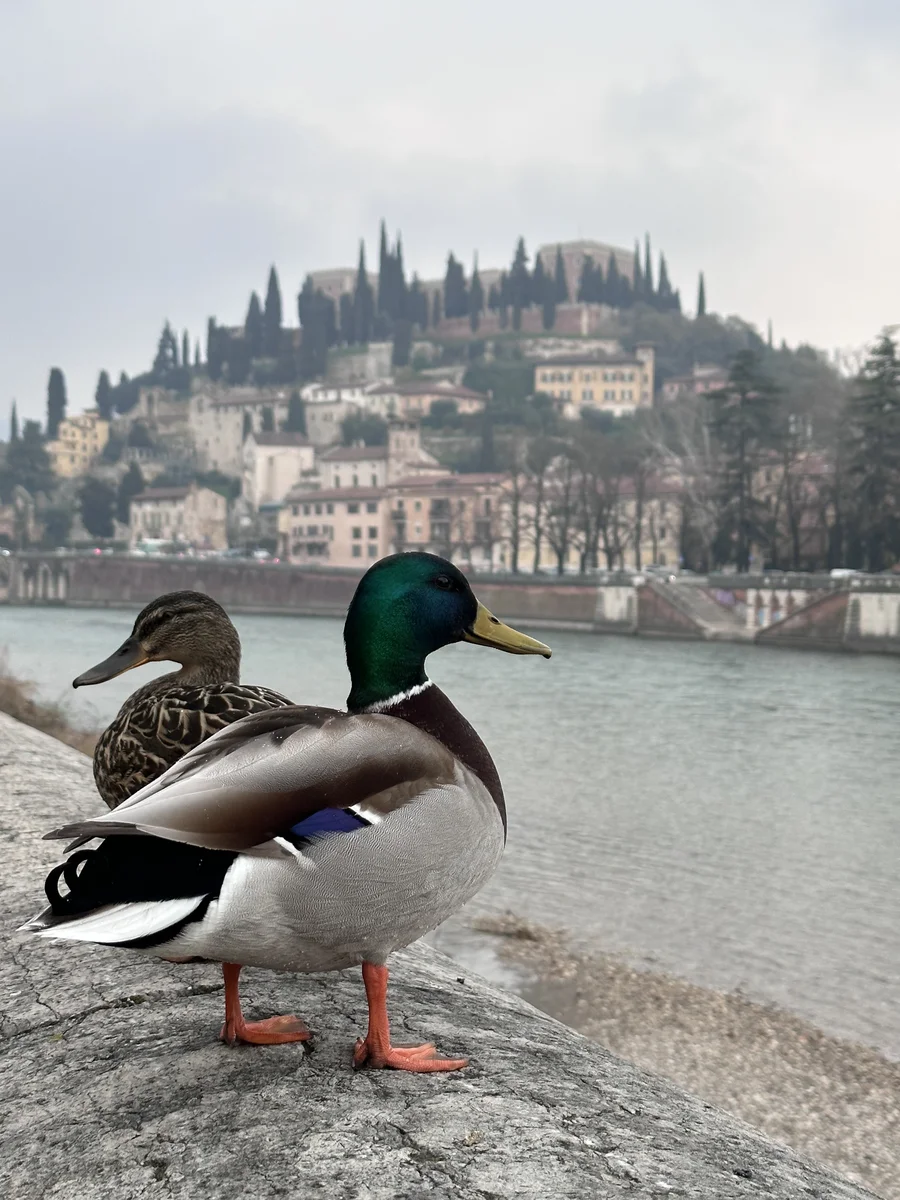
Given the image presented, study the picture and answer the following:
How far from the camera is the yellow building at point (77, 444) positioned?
395 feet

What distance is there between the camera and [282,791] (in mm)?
2102

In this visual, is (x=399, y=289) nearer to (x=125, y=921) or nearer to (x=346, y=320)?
(x=346, y=320)

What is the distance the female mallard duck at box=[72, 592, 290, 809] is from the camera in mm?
3135

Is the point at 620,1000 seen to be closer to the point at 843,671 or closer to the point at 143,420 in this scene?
the point at 843,671

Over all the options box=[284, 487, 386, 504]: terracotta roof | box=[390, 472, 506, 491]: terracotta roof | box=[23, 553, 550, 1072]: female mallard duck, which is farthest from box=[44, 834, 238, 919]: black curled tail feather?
box=[284, 487, 386, 504]: terracotta roof

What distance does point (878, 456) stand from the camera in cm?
4434

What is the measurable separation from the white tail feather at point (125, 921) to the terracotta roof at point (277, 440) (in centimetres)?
10507

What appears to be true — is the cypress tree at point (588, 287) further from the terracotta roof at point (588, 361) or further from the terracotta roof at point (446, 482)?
the terracotta roof at point (446, 482)

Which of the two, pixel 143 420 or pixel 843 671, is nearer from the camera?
pixel 843 671

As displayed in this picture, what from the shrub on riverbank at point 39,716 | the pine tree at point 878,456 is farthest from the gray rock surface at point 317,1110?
the pine tree at point 878,456

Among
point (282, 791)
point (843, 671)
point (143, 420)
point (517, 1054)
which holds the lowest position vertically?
point (843, 671)

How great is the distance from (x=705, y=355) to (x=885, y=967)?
124946mm

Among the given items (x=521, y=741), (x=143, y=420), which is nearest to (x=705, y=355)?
(x=143, y=420)

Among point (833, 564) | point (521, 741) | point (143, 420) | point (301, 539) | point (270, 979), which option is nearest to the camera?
point (270, 979)
